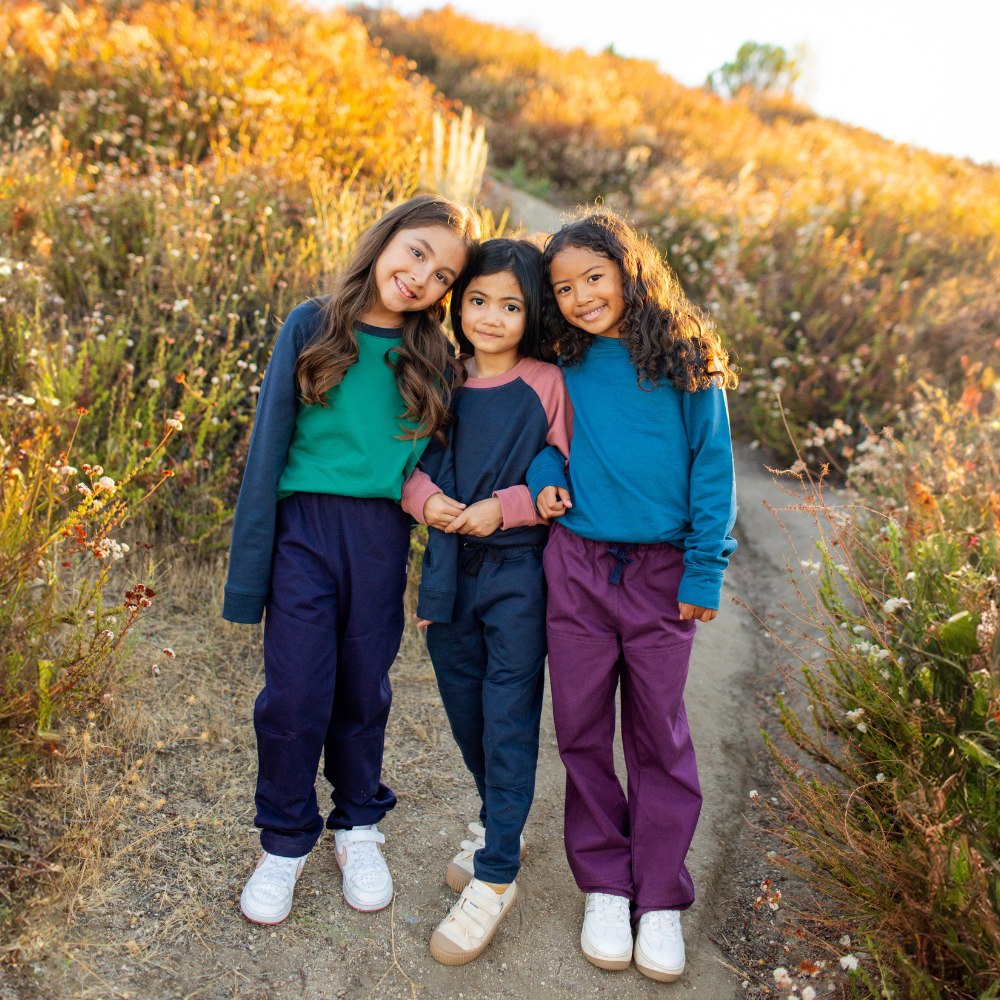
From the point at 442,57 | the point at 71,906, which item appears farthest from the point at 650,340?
the point at 442,57

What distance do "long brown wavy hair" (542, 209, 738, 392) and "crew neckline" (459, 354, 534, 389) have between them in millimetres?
113

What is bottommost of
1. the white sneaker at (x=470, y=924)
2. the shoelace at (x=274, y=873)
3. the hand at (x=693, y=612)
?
the shoelace at (x=274, y=873)

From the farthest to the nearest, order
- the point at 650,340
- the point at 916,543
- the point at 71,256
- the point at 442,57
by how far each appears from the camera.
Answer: the point at 442,57 < the point at 71,256 < the point at 916,543 < the point at 650,340

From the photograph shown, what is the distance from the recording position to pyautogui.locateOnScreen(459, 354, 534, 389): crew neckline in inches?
82.3

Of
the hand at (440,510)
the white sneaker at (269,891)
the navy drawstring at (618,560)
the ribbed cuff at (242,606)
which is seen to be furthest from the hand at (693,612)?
the white sneaker at (269,891)

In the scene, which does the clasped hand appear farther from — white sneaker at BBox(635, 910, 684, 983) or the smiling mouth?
white sneaker at BBox(635, 910, 684, 983)

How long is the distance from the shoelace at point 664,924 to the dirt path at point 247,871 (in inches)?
4.5

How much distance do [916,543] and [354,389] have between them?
6.27 feet

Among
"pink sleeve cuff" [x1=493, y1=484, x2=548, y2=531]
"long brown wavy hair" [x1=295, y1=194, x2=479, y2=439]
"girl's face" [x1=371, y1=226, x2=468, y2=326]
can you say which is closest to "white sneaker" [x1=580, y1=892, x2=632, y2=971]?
"pink sleeve cuff" [x1=493, y1=484, x2=548, y2=531]

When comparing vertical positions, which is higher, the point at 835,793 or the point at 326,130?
the point at 326,130

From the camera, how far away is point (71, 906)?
6.13 ft

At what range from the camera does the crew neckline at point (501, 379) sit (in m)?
2.09

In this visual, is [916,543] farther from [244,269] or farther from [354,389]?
[244,269]

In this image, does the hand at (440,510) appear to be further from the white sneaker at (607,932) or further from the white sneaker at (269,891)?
the white sneaker at (607,932)
